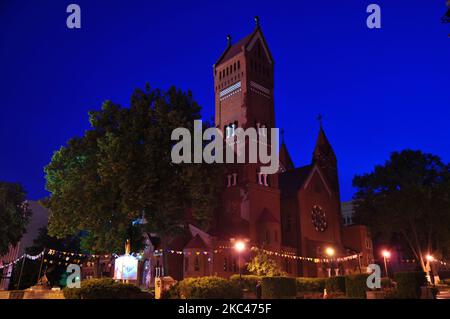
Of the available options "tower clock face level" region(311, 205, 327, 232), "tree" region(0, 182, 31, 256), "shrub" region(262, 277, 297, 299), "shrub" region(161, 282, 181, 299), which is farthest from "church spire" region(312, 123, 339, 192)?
"shrub" region(161, 282, 181, 299)

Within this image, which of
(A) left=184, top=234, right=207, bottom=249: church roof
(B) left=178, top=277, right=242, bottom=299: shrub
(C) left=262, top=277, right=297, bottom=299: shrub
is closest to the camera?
(B) left=178, top=277, right=242, bottom=299: shrub

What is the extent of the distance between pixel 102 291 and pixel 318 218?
4230 centimetres

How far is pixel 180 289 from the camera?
23125 mm

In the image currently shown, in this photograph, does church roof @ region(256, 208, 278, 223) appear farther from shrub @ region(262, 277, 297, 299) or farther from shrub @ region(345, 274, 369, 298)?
shrub @ region(345, 274, 369, 298)

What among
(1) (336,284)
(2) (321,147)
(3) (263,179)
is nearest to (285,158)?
(2) (321,147)

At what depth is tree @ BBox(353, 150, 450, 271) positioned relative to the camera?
5112 cm

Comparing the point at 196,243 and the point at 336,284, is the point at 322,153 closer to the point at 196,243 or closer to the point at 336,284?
the point at 196,243

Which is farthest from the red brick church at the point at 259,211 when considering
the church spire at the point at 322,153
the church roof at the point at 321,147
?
the church roof at the point at 321,147

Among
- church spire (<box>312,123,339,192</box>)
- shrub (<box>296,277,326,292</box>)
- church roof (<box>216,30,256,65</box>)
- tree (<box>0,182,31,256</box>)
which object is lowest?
shrub (<box>296,277,326,292</box>)

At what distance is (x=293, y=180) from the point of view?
59.5 metres

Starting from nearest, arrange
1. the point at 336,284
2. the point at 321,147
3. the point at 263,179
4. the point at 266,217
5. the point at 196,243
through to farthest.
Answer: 1. the point at 336,284
2. the point at 196,243
3. the point at 266,217
4. the point at 263,179
5. the point at 321,147

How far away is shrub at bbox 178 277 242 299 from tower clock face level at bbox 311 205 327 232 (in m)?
37.6
